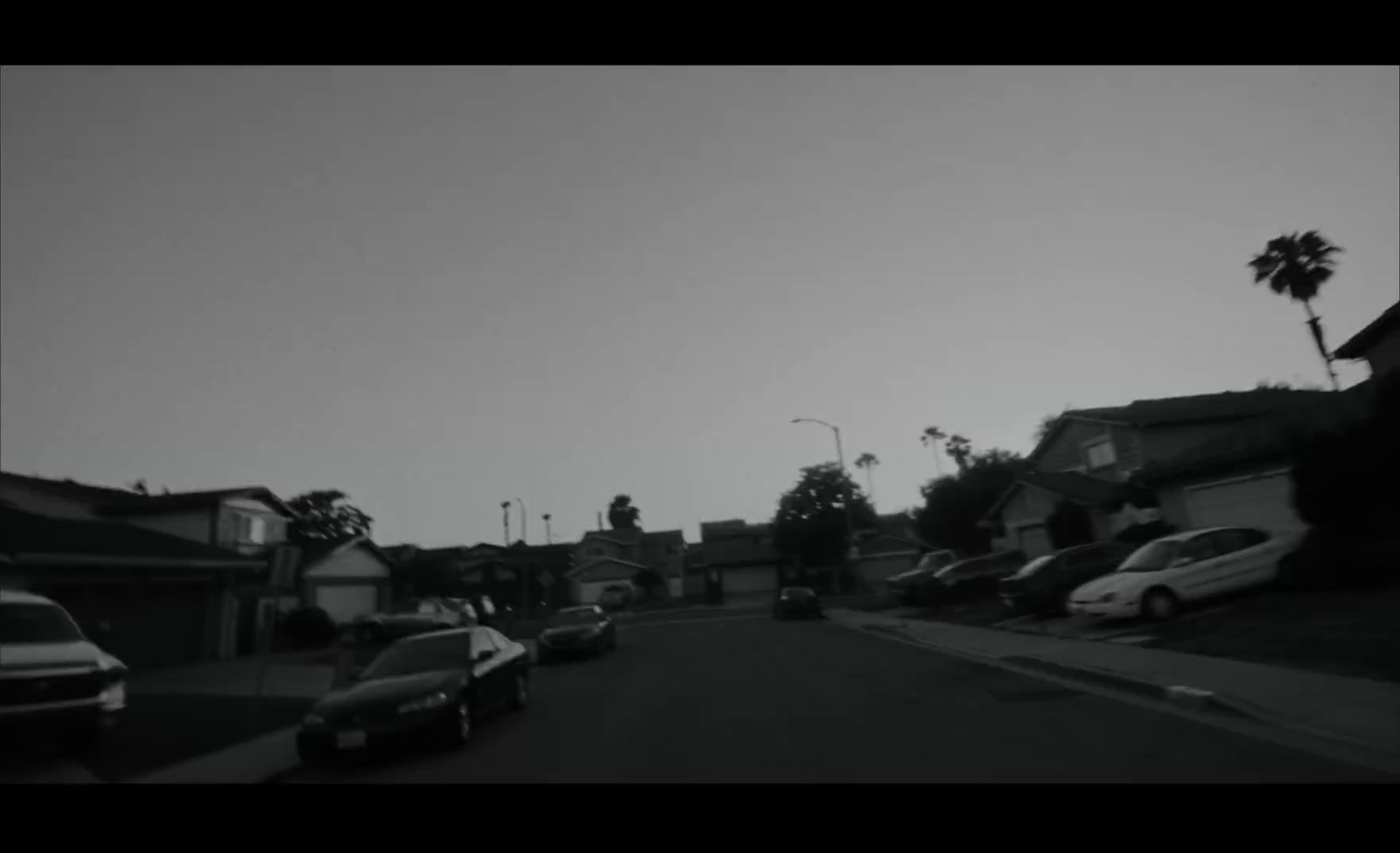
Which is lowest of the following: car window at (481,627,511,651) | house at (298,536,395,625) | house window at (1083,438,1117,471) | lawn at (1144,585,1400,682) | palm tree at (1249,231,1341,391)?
lawn at (1144,585,1400,682)

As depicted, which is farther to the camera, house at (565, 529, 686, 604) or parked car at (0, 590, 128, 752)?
house at (565, 529, 686, 604)

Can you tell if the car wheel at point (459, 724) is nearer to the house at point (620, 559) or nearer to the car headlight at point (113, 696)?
the car headlight at point (113, 696)

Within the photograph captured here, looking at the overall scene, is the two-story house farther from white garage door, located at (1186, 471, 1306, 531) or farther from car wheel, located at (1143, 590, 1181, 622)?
car wheel, located at (1143, 590, 1181, 622)

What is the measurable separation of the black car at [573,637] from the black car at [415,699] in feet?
33.3

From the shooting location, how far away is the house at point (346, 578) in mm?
36656

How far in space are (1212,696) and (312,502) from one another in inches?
3264

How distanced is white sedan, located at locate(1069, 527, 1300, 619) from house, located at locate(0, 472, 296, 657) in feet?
79.6

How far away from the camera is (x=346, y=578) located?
39344mm

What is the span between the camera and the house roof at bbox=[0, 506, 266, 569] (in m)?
17.8

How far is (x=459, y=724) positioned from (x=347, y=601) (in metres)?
32.2

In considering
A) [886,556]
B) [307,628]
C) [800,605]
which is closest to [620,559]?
[886,556]

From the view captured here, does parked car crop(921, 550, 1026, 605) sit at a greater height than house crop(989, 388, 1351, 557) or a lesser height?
lesser

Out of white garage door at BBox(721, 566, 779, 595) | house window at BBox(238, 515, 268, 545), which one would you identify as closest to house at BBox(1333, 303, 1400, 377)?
house window at BBox(238, 515, 268, 545)
